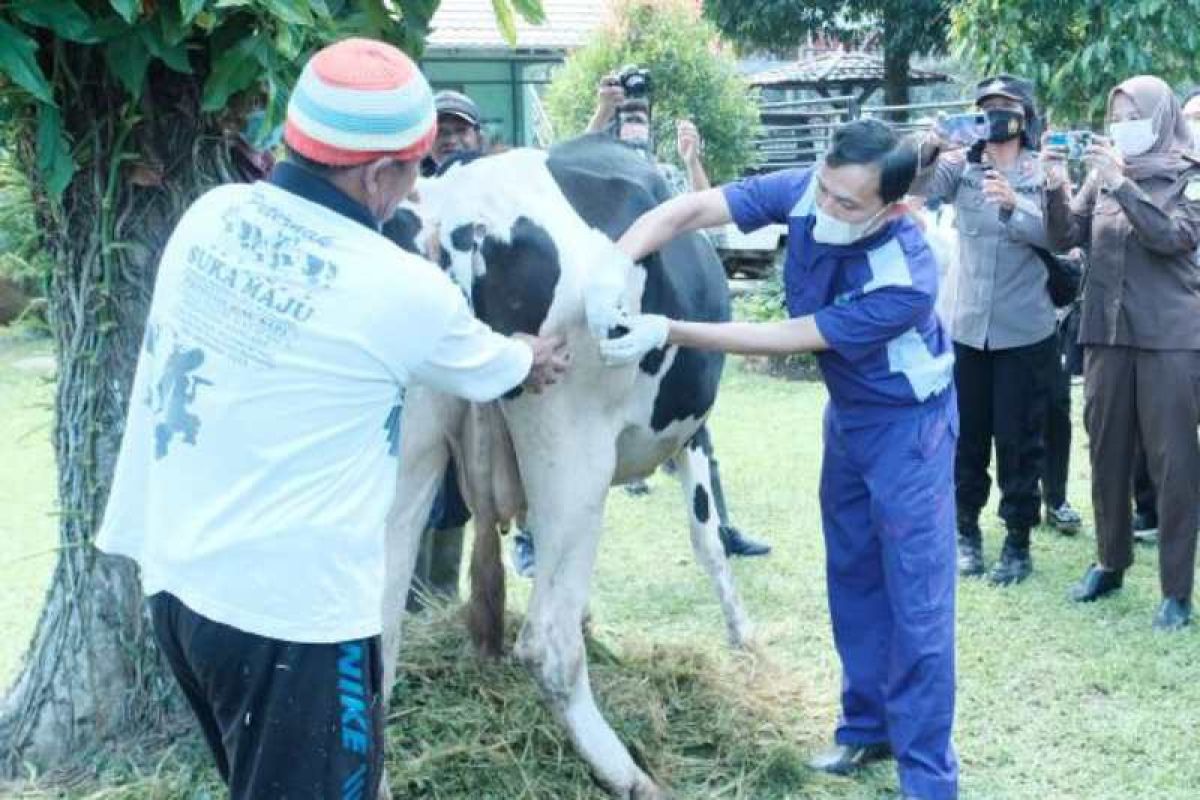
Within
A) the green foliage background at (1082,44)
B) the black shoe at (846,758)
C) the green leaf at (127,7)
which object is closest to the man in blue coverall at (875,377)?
the black shoe at (846,758)

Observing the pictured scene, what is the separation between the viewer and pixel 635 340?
3387 millimetres

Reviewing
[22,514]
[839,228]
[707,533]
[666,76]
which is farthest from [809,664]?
[666,76]

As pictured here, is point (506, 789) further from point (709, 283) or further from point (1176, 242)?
point (1176, 242)

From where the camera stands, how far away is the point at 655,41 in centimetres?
1348

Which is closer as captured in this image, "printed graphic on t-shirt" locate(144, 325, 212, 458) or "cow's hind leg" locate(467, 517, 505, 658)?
"printed graphic on t-shirt" locate(144, 325, 212, 458)

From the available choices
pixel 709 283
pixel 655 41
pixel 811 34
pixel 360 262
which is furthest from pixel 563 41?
pixel 360 262

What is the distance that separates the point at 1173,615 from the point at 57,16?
4.41m

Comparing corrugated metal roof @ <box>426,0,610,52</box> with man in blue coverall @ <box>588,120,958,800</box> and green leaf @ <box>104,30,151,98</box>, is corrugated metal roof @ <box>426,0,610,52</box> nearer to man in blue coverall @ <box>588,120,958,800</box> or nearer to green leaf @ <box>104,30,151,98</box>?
man in blue coverall @ <box>588,120,958,800</box>

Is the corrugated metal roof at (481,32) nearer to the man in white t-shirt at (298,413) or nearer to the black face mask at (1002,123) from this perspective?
the black face mask at (1002,123)

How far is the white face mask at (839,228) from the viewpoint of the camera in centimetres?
365

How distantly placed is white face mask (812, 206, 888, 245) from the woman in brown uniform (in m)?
1.97

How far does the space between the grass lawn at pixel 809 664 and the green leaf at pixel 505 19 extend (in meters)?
1.74

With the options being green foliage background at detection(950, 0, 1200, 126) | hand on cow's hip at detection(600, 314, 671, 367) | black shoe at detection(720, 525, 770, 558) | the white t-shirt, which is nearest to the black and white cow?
hand on cow's hip at detection(600, 314, 671, 367)

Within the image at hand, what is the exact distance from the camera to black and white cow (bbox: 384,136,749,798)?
11.8 ft
